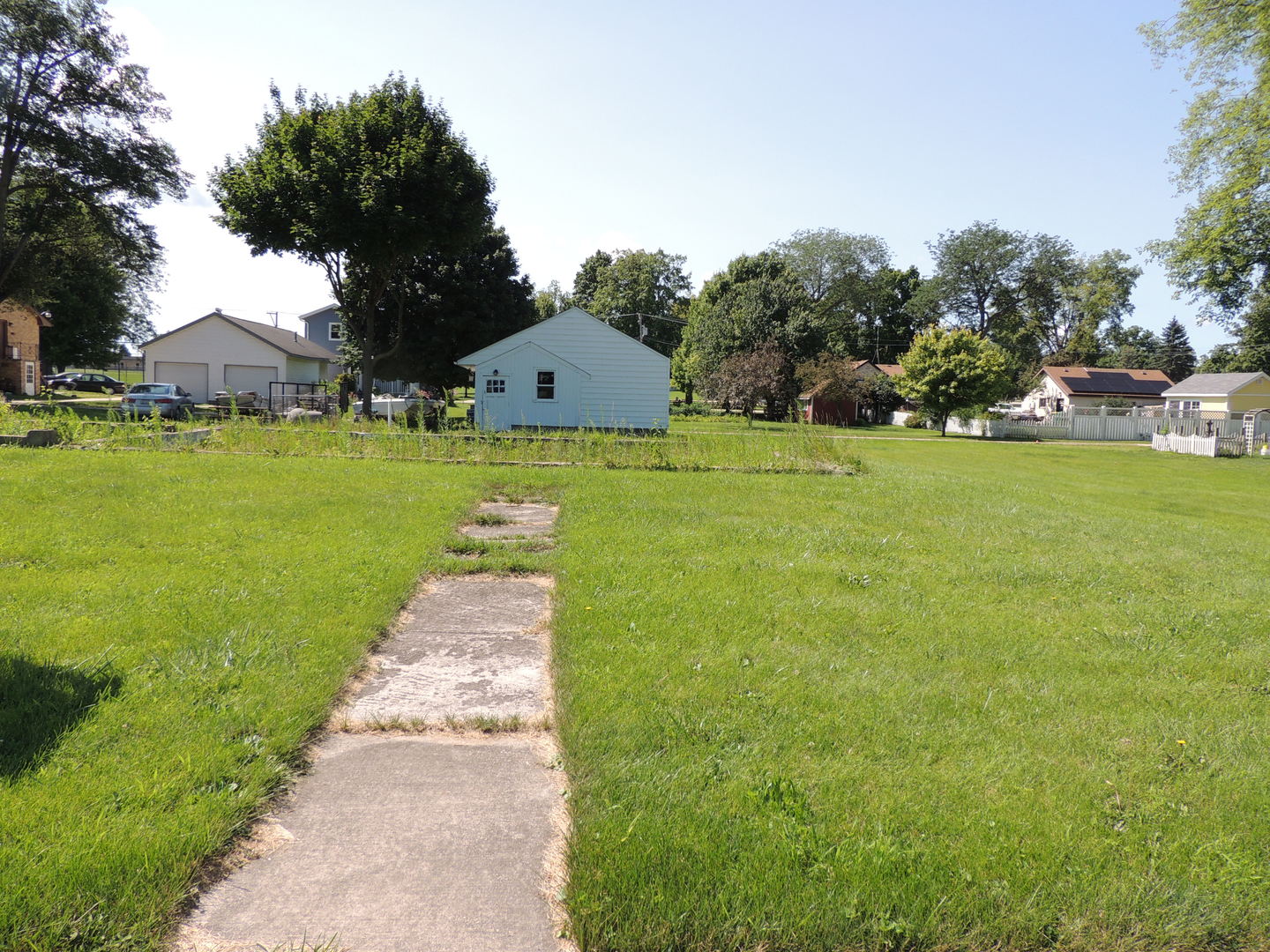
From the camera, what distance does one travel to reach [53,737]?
316 centimetres

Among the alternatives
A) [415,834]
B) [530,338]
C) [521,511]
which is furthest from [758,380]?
[415,834]

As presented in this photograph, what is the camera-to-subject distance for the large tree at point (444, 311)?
109ft

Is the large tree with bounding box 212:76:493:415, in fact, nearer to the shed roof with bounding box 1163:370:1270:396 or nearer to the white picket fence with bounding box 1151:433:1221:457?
the white picket fence with bounding box 1151:433:1221:457

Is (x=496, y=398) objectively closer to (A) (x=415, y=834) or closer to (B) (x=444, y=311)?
(B) (x=444, y=311)

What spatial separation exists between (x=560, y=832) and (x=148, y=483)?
8746mm

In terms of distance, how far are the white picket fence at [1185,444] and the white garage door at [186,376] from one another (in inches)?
1914

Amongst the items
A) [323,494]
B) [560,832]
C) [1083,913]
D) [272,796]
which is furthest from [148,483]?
[1083,913]

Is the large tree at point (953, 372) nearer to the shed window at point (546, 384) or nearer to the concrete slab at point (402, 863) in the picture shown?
the shed window at point (546, 384)

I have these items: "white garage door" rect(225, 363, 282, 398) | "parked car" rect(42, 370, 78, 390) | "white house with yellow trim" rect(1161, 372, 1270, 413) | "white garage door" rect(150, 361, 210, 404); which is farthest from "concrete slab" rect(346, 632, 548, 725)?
"parked car" rect(42, 370, 78, 390)

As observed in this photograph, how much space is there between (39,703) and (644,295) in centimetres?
6907

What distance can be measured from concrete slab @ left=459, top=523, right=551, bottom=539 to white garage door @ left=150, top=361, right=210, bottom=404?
134 ft

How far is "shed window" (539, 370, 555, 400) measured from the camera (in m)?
29.1

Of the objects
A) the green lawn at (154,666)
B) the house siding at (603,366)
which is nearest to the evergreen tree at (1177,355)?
the house siding at (603,366)

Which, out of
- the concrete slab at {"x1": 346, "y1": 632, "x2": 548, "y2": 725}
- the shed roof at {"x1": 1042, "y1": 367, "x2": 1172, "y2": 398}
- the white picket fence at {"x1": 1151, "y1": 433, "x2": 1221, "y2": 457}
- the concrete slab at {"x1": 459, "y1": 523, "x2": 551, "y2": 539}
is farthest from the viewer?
the shed roof at {"x1": 1042, "y1": 367, "x2": 1172, "y2": 398}
